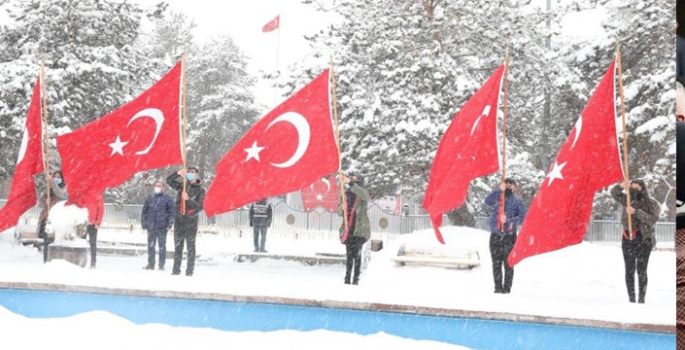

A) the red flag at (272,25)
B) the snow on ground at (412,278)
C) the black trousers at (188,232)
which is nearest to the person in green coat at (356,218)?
the snow on ground at (412,278)

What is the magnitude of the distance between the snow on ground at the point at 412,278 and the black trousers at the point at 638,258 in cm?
18

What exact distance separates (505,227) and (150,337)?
2997 millimetres

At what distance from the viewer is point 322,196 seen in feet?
41.2

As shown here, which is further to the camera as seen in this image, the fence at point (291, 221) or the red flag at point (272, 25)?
the fence at point (291, 221)

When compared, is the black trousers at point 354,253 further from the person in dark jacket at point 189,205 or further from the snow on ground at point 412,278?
the person in dark jacket at point 189,205

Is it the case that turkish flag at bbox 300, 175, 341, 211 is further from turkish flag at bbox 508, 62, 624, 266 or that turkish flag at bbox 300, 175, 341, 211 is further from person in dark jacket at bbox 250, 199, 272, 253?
turkish flag at bbox 508, 62, 624, 266

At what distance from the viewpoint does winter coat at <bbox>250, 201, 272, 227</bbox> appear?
10.9 m

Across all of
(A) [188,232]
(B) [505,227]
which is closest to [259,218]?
(A) [188,232]

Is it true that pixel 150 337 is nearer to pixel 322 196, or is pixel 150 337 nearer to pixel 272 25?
pixel 272 25

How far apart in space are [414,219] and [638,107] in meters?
4.05

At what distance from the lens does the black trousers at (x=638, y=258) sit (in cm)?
629

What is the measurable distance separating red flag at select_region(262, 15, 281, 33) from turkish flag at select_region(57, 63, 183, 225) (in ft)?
14.3

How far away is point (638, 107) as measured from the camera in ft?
28.3

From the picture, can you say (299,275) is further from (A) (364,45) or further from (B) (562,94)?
(B) (562,94)
